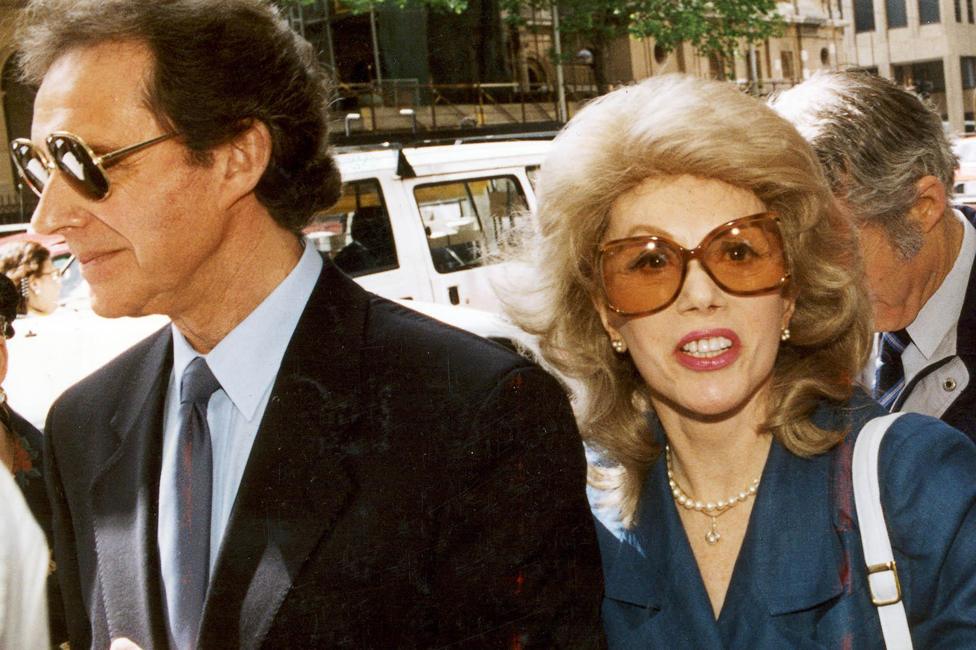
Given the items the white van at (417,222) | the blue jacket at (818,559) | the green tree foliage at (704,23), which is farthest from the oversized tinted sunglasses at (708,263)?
the white van at (417,222)

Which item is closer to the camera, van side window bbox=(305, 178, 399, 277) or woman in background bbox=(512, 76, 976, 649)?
woman in background bbox=(512, 76, 976, 649)

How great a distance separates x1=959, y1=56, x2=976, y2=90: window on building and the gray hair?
1507 mm

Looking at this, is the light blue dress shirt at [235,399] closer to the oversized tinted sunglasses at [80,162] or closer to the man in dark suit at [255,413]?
the man in dark suit at [255,413]

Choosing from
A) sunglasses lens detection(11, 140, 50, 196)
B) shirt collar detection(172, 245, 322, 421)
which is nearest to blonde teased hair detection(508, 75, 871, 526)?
shirt collar detection(172, 245, 322, 421)

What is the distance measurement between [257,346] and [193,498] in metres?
0.20

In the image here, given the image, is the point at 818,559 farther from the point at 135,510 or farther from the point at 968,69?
the point at 968,69

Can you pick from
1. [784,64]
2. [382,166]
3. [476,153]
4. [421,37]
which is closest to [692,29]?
[476,153]

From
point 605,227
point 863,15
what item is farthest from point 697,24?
A: point 605,227

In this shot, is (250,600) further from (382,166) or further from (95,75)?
(382,166)

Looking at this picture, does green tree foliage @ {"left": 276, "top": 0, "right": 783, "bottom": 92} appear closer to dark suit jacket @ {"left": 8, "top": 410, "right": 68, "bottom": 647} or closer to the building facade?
the building facade

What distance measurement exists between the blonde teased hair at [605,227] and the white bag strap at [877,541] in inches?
3.3

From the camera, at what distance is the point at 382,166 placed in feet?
18.4

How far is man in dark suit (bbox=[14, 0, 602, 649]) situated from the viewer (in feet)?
3.72

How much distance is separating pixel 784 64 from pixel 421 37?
5.04m
